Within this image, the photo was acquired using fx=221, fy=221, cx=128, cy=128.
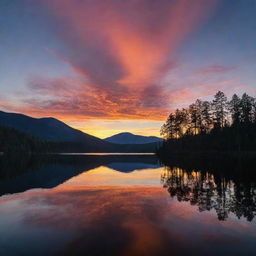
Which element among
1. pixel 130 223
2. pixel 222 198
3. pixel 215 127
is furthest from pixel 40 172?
pixel 215 127

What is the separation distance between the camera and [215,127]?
9131cm

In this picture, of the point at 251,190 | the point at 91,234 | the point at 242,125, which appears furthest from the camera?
the point at 242,125

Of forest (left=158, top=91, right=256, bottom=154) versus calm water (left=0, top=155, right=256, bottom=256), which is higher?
forest (left=158, top=91, right=256, bottom=154)

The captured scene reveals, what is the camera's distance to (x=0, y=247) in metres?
10.0

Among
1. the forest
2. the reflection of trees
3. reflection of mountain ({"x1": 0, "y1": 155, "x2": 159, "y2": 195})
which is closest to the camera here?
the reflection of trees

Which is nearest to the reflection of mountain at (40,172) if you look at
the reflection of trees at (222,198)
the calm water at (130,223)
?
the calm water at (130,223)

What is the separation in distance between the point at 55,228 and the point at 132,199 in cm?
900

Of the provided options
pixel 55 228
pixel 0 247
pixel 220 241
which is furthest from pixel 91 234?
pixel 220 241

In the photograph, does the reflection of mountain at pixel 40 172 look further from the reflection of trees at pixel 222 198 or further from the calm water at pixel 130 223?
the reflection of trees at pixel 222 198

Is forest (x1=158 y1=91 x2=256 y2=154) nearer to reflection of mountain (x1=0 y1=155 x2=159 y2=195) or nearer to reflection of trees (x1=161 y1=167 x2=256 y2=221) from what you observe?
reflection of mountain (x1=0 y1=155 x2=159 y2=195)

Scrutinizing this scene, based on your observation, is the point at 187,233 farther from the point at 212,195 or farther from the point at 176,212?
the point at 212,195

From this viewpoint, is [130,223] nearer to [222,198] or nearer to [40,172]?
[222,198]

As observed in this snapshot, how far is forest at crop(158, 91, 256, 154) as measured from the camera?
265 feet

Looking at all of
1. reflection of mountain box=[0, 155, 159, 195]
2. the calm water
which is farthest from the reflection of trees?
reflection of mountain box=[0, 155, 159, 195]
